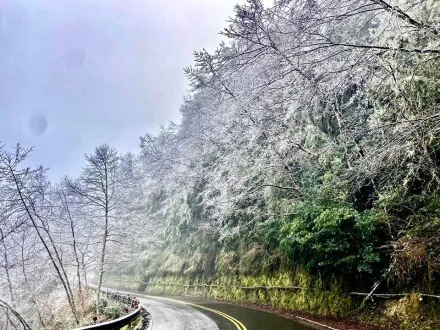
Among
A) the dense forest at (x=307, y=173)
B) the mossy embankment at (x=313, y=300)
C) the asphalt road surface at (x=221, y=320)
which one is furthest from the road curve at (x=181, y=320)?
the dense forest at (x=307, y=173)

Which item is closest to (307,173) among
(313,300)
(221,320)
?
(313,300)

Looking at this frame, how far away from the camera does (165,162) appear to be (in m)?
35.9

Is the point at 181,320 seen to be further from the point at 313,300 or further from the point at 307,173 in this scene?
the point at 307,173

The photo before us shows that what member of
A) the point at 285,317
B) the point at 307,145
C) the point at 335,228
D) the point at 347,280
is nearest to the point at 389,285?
the point at 347,280

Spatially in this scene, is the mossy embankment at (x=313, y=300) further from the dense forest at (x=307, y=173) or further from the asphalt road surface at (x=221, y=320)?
the asphalt road surface at (x=221, y=320)

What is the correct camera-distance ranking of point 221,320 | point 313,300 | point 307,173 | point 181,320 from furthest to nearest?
point 307,173, point 181,320, point 313,300, point 221,320

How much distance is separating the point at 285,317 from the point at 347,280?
3140 millimetres

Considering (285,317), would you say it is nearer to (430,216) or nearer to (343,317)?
(343,317)

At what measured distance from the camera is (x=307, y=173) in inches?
625

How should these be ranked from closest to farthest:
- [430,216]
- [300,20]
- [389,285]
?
[300,20] → [430,216] → [389,285]

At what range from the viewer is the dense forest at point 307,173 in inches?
265

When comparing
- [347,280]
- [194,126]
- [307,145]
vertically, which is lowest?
[347,280]

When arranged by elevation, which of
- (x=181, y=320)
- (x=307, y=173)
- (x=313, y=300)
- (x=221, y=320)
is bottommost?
(x=181, y=320)

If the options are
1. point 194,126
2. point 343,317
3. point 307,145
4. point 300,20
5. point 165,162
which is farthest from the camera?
point 165,162
